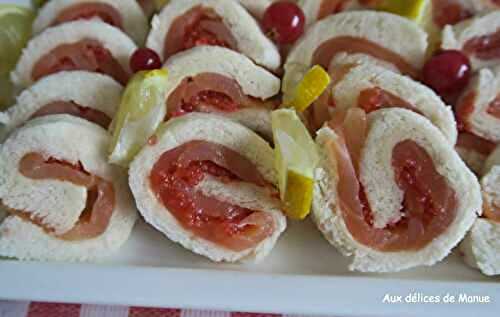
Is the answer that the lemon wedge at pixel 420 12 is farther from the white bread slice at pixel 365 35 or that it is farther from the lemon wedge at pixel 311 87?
the lemon wedge at pixel 311 87

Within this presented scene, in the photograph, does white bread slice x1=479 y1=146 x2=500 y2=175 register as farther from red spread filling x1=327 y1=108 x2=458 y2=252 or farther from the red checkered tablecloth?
the red checkered tablecloth

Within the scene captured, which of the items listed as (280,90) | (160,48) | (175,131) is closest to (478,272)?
(280,90)

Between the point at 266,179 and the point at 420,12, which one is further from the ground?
the point at 420,12

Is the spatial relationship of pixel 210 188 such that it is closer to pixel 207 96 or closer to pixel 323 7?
pixel 207 96

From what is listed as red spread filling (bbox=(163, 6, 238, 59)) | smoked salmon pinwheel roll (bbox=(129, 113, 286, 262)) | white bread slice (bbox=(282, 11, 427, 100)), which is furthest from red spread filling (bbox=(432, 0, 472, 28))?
smoked salmon pinwheel roll (bbox=(129, 113, 286, 262))

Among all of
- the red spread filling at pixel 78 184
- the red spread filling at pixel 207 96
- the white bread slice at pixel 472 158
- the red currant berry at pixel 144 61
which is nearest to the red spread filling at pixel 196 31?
the red currant berry at pixel 144 61

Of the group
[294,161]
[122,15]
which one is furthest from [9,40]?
[294,161]
